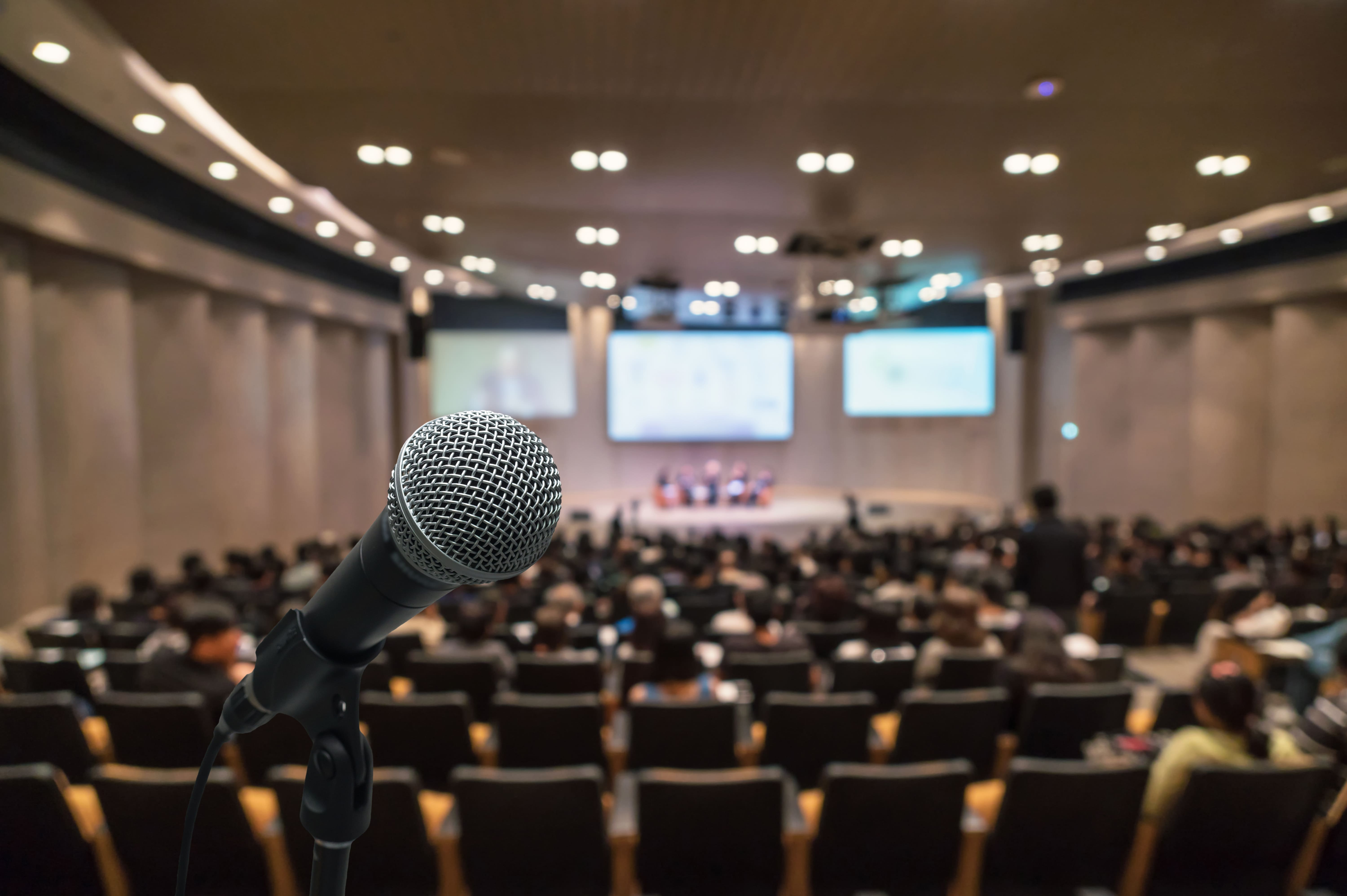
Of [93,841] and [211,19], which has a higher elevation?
[211,19]

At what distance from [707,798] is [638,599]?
2.51m

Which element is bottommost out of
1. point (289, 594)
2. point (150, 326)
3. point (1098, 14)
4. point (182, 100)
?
point (289, 594)

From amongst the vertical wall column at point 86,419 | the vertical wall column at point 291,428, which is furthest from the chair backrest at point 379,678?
the vertical wall column at point 291,428

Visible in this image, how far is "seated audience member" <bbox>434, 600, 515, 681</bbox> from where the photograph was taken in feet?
14.1

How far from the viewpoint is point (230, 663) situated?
350cm

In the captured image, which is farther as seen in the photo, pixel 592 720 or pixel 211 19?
pixel 211 19

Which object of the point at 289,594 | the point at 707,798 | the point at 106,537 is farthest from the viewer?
the point at 106,537

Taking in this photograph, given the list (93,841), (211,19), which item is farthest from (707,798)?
(211,19)

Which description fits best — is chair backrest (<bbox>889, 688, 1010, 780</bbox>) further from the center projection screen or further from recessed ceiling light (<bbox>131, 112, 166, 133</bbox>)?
the center projection screen

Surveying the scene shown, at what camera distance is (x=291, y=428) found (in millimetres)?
12500

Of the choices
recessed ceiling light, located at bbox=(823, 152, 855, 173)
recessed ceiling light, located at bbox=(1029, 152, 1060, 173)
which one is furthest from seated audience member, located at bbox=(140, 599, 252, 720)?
recessed ceiling light, located at bbox=(1029, 152, 1060, 173)

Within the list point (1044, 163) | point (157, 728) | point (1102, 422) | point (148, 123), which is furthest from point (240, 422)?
point (1102, 422)

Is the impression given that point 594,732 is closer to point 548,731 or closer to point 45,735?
point 548,731

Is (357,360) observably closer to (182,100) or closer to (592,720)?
(182,100)
